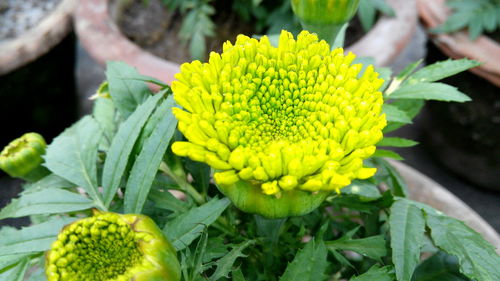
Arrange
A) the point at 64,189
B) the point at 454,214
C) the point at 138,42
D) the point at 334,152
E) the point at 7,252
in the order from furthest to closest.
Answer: the point at 138,42 → the point at 454,214 → the point at 64,189 → the point at 7,252 → the point at 334,152

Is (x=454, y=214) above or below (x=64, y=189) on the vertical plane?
below

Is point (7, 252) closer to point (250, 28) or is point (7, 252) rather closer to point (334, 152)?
point (334, 152)

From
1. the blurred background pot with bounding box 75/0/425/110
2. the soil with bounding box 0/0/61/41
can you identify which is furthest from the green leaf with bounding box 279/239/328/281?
the soil with bounding box 0/0/61/41

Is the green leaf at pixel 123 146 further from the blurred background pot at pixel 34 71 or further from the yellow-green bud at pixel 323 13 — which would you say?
the blurred background pot at pixel 34 71

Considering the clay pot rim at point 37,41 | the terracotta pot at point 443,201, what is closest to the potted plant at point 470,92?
the terracotta pot at point 443,201

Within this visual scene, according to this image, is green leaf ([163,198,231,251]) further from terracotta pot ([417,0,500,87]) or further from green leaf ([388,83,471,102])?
terracotta pot ([417,0,500,87])

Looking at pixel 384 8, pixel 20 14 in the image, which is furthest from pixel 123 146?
pixel 20 14

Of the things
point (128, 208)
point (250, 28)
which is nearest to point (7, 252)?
point (128, 208)
